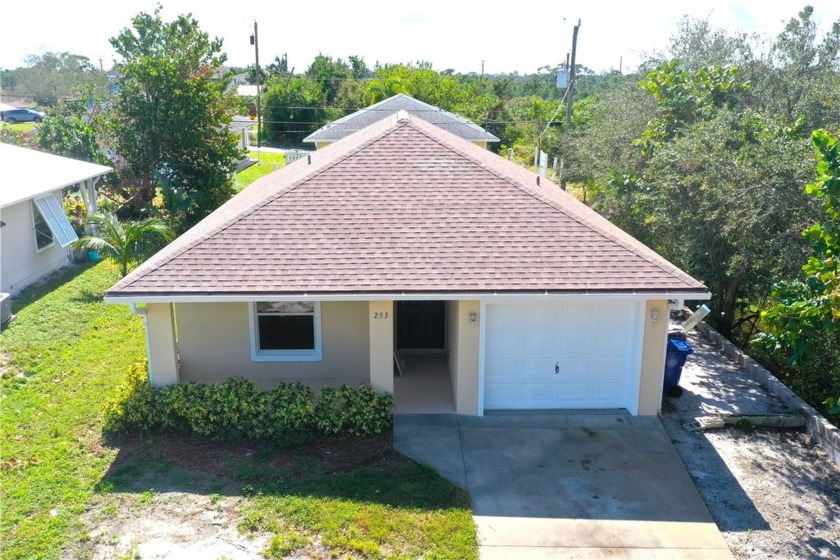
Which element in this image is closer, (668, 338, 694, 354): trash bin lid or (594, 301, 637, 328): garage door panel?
(594, 301, 637, 328): garage door panel

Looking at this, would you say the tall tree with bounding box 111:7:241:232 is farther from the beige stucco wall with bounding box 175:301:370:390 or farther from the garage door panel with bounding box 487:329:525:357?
the garage door panel with bounding box 487:329:525:357

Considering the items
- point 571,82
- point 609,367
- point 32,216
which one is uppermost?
point 571,82

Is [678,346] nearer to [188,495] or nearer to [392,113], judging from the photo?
[188,495]

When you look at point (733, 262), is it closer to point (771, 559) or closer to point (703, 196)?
point (703, 196)

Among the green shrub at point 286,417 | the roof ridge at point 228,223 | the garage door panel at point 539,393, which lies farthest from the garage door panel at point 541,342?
the roof ridge at point 228,223

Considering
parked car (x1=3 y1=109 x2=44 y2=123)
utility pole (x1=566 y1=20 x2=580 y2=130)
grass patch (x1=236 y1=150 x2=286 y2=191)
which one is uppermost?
utility pole (x1=566 y1=20 x2=580 y2=130)

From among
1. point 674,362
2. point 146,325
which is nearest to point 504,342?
point 674,362

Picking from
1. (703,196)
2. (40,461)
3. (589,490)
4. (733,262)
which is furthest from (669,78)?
(40,461)

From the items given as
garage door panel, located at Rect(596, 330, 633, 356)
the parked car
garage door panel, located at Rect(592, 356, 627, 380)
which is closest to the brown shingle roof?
garage door panel, located at Rect(596, 330, 633, 356)
